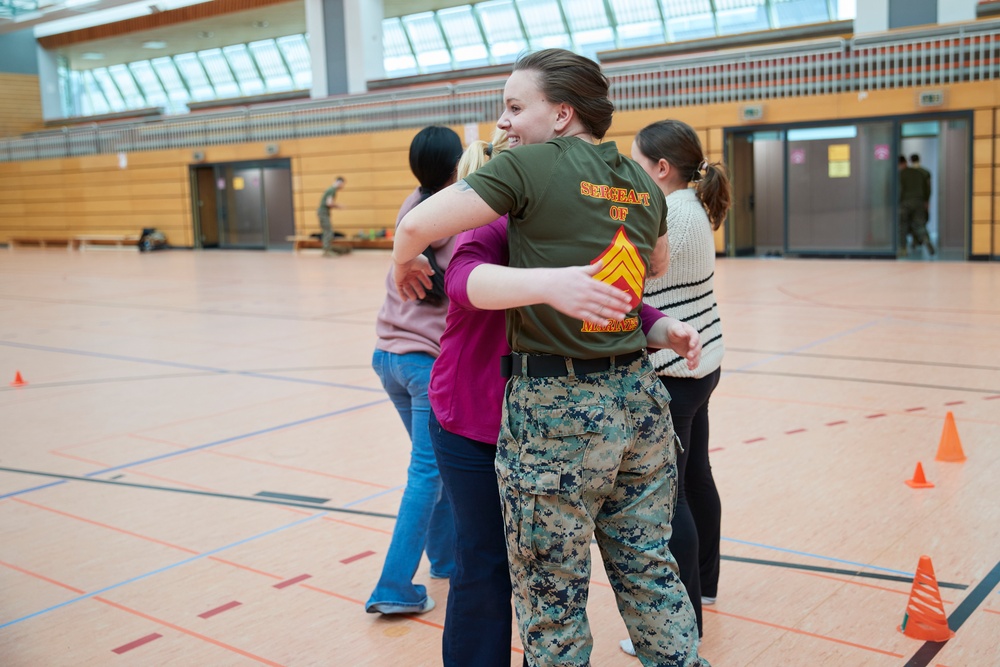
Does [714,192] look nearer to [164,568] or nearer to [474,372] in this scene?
[474,372]

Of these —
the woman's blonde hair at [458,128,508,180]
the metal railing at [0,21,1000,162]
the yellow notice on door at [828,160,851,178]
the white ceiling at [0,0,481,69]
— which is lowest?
the woman's blonde hair at [458,128,508,180]

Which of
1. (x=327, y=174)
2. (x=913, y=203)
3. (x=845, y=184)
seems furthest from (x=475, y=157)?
(x=327, y=174)

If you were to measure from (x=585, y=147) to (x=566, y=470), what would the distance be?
1.99 feet

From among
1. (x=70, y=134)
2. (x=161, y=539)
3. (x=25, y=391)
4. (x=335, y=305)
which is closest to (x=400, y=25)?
(x=70, y=134)

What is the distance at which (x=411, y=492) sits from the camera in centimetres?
301

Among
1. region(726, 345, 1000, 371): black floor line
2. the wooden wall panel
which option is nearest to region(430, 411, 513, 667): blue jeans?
region(726, 345, 1000, 371): black floor line

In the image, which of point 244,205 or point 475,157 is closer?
point 475,157

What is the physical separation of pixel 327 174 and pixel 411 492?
65.5ft

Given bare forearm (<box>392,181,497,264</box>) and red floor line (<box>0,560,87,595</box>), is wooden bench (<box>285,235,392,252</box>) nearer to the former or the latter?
red floor line (<box>0,560,87,595</box>)

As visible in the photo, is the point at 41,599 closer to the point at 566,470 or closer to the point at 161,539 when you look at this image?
the point at 161,539

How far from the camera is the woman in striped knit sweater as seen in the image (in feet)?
8.37

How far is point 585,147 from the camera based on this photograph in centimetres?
178

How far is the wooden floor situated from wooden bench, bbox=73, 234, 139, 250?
1752cm

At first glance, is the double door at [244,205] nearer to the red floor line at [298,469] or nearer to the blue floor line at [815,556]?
the red floor line at [298,469]
